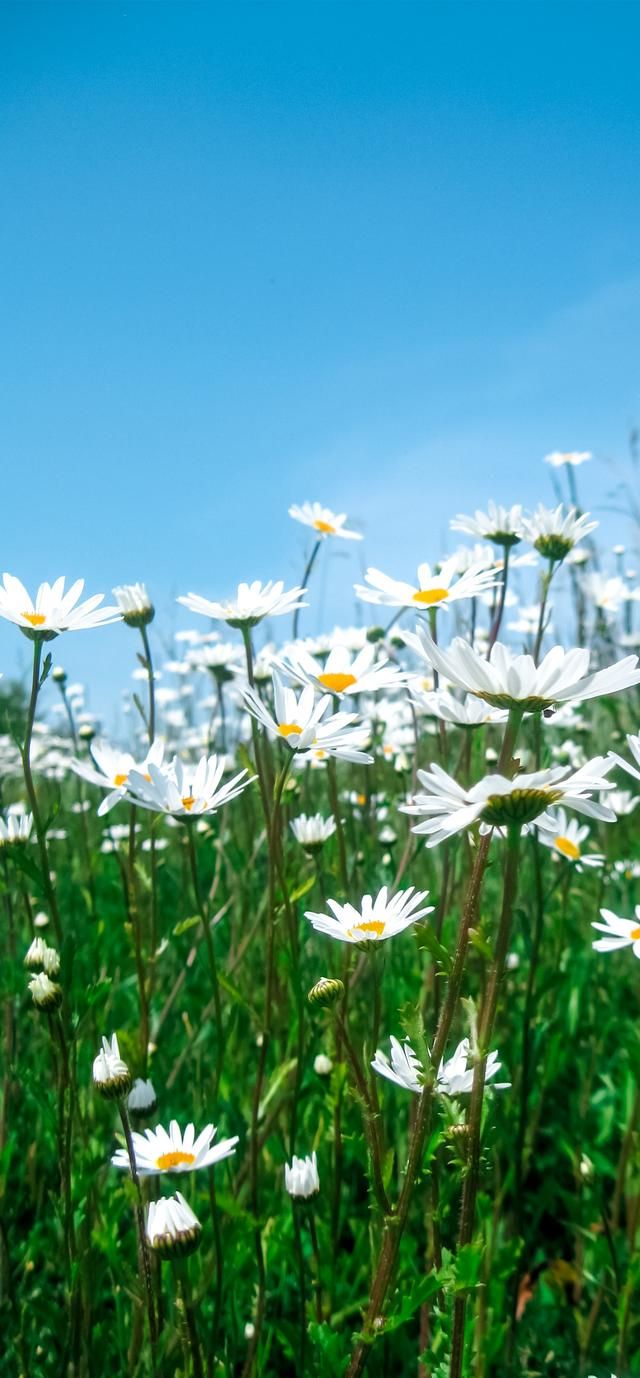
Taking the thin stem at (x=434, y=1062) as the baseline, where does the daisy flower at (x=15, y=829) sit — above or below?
above

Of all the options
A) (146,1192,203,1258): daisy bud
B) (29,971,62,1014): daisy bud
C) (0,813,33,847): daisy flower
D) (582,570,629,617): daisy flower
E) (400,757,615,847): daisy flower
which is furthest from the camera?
(582,570,629,617): daisy flower

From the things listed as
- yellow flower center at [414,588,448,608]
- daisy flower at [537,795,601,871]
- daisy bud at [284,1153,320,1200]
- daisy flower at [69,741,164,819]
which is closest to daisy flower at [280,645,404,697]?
yellow flower center at [414,588,448,608]

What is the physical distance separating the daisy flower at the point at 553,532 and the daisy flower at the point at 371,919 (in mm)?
848

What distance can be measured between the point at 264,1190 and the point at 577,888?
2.07 m

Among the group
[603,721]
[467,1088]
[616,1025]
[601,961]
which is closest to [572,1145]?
[616,1025]

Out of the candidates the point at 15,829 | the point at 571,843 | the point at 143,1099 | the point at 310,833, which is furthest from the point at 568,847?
the point at 143,1099

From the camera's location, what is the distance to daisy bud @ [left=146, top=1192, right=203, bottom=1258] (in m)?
1.12

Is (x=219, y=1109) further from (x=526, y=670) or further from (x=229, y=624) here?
(x=526, y=670)

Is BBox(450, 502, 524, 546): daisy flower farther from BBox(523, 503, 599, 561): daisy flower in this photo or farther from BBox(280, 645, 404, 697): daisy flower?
BBox(280, 645, 404, 697): daisy flower

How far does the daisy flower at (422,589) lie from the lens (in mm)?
1543

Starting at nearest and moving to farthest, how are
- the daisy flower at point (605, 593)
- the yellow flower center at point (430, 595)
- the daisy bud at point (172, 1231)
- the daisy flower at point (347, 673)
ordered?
the daisy bud at point (172, 1231), the daisy flower at point (347, 673), the yellow flower center at point (430, 595), the daisy flower at point (605, 593)

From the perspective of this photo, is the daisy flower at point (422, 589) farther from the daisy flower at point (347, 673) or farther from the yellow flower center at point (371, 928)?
the yellow flower center at point (371, 928)

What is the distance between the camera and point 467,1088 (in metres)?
1.39

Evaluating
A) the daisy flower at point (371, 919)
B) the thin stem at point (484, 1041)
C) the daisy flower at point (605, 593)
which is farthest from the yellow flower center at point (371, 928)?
the daisy flower at point (605, 593)
